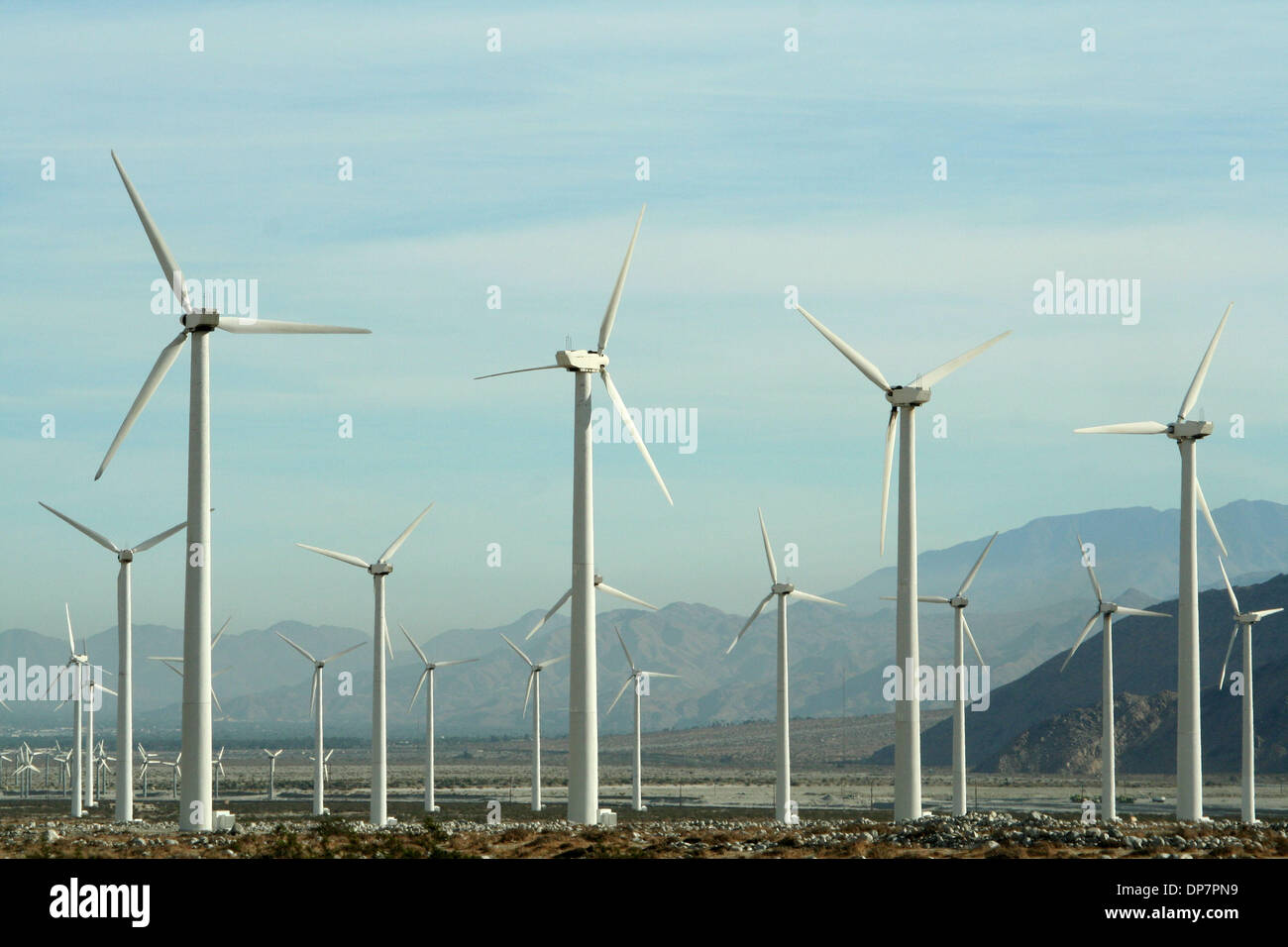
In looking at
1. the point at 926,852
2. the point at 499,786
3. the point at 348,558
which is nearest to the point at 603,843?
the point at 926,852

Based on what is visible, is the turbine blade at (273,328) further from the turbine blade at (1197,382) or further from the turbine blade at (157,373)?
the turbine blade at (1197,382)

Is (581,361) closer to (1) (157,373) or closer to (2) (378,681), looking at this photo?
(1) (157,373)

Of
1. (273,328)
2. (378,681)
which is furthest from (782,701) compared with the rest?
(273,328)

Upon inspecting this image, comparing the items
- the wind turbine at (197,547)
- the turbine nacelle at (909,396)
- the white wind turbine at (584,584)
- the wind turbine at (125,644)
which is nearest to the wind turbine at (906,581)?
the turbine nacelle at (909,396)

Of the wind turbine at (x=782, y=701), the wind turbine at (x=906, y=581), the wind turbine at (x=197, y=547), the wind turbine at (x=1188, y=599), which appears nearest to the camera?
the wind turbine at (x=197, y=547)

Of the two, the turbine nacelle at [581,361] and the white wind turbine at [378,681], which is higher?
the turbine nacelle at [581,361]

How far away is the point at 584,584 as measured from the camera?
4556 centimetres

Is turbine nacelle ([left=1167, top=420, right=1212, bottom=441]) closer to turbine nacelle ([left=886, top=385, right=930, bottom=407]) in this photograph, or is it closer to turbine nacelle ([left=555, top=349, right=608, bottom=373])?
turbine nacelle ([left=886, top=385, right=930, bottom=407])

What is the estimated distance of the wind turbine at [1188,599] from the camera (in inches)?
2359

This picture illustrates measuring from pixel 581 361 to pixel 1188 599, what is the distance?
27.9 m

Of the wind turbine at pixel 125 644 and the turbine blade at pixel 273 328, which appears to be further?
the wind turbine at pixel 125 644

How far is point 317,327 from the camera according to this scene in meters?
46.2
